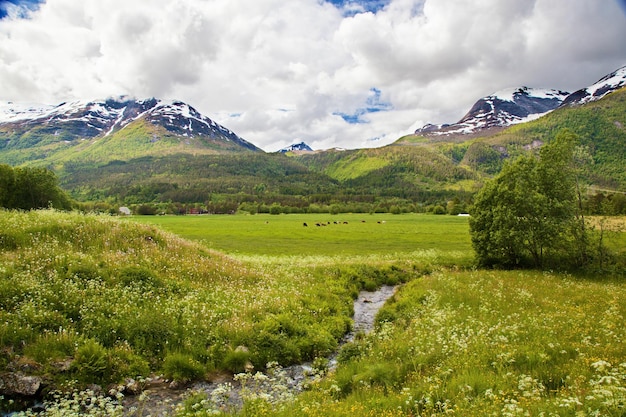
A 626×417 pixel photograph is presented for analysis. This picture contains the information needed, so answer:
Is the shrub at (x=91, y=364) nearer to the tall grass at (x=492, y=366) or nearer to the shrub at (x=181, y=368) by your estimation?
the shrub at (x=181, y=368)

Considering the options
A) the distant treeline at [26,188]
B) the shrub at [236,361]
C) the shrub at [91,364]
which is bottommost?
the shrub at [236,361]

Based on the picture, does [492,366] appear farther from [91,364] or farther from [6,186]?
[6,186]

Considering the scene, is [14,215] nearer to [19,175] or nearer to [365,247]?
[365,247]

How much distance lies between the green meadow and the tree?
38.8 feet

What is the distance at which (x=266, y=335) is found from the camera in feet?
53.3

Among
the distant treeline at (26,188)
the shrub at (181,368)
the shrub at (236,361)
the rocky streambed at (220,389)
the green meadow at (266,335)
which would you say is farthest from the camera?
the distant treeline at (26,188)

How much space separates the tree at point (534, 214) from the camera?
34.6 m

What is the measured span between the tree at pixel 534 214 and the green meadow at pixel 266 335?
11.8 metres

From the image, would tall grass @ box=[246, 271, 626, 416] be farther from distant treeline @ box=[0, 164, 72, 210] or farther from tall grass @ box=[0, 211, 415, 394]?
distant treeline @ box=[0, 164, 72, 210]

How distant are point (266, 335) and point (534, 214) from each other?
32.2m

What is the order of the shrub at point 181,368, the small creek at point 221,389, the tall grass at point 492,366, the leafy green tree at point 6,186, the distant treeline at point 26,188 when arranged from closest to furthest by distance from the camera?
the tall grass at point 492,366
the small creek at point 221,389
the shrub at point 181,368
the leafy green tree at point 6,186
the distant treeline at point 26,188

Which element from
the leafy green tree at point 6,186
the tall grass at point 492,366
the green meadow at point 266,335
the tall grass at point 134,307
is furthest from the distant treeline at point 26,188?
the tall grass at point 492,366

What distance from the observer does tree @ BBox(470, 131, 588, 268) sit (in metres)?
34.6

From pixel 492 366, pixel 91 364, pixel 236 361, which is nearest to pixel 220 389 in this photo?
pixel 236 361
